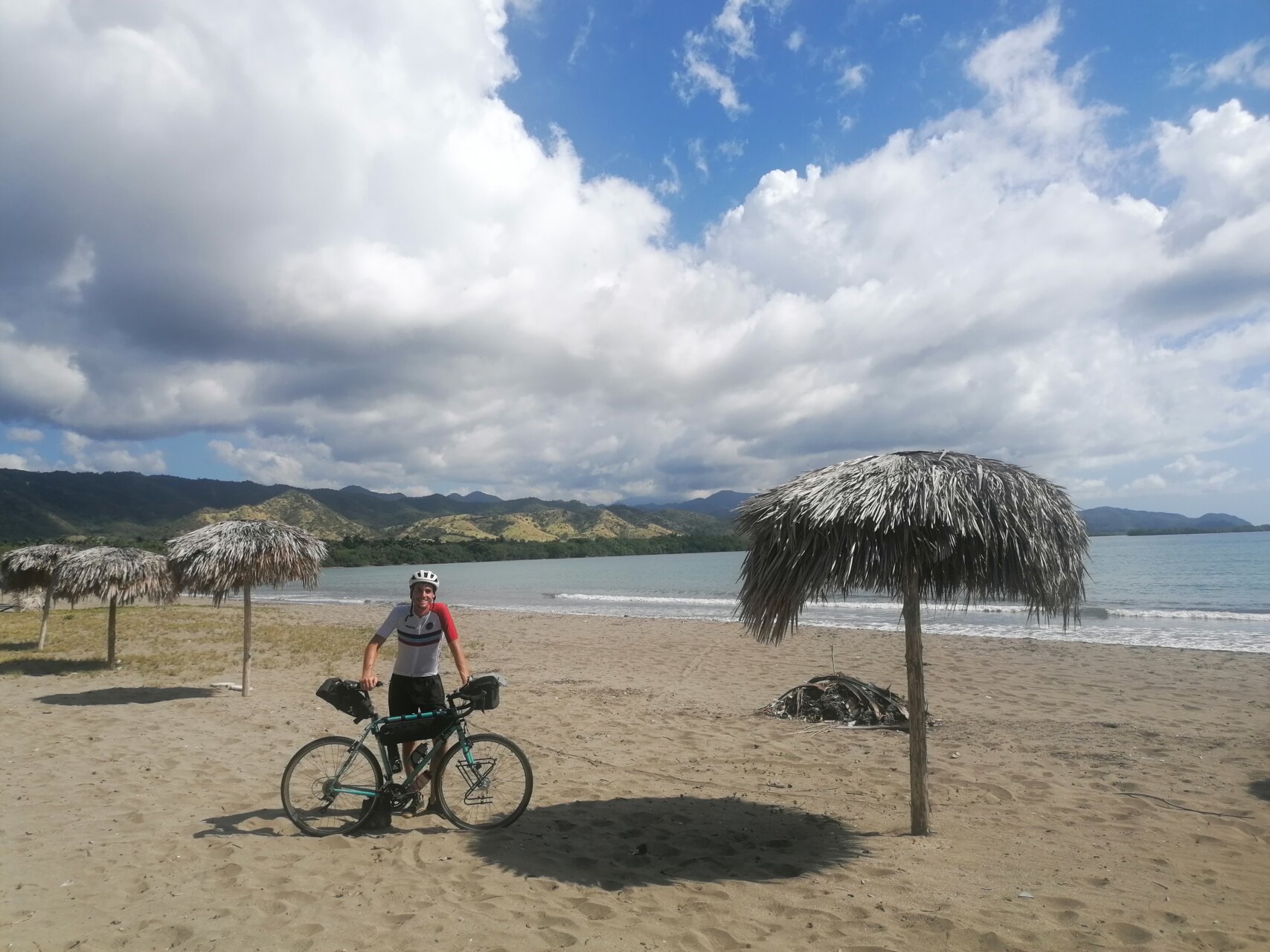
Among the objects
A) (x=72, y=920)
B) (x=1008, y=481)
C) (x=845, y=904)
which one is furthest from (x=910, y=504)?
(x=72, y=920)

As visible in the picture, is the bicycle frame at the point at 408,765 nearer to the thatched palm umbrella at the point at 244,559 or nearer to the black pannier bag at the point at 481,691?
the black pannier bag at the point at 481,691

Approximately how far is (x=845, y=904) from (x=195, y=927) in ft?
10.5

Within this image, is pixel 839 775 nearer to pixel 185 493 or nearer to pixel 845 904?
pixel 845 904

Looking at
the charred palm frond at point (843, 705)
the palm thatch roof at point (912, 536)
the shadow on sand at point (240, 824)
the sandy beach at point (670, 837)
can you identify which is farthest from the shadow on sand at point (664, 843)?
the charred palm frond at point (843, 705)

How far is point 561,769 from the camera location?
651cm

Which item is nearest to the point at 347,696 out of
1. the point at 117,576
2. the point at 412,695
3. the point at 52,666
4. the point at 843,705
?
the point at 412,695

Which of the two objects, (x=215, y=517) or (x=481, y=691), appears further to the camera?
(x=215, y=517)

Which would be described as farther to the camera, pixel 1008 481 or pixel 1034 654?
pixel 1034 654

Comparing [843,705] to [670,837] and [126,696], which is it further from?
[126,696]

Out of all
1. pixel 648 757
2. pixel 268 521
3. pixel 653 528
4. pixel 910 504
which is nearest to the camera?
pixel 910 504

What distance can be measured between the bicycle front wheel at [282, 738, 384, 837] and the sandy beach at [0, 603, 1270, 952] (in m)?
0.19

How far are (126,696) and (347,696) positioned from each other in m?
7.47

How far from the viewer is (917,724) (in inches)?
187

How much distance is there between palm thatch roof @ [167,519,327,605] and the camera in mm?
10023
